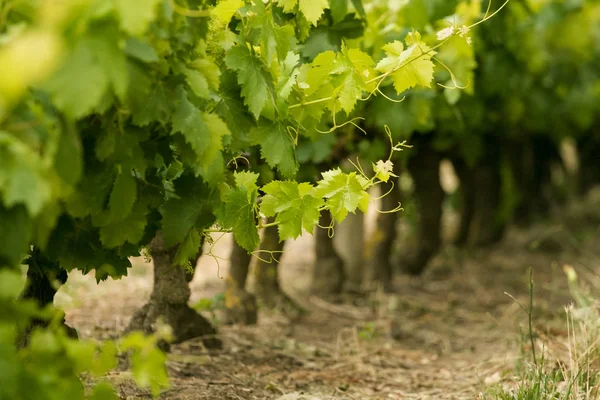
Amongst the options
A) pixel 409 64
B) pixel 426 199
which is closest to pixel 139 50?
pixel 409 64

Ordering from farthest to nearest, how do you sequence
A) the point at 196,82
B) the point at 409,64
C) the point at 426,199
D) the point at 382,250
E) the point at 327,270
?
the point at 426,199 < the point at 382,250 < the point at 327,270 < the point at 409,64 < the point at 196,82

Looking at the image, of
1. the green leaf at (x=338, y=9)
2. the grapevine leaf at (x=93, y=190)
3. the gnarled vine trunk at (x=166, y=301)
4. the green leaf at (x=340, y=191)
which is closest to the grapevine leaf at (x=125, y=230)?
the grapevine leaf at (x=93, y=190)

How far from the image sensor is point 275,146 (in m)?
2.55

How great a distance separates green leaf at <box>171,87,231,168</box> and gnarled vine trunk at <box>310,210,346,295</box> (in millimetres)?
3812

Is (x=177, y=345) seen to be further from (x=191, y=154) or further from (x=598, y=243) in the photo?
(x=598, y=243)

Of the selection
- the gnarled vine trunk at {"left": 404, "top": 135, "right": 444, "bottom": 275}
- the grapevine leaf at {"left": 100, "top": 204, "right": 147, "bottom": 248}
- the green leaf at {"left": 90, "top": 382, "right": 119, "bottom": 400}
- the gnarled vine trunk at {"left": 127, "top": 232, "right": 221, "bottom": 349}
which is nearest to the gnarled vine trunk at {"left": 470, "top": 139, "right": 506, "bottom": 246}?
the gnarled vine trunk at {"left": 404, "top": 135, "right": 444, "bottom": 275}

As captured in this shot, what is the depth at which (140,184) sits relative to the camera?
2287mm

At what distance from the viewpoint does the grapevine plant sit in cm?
156

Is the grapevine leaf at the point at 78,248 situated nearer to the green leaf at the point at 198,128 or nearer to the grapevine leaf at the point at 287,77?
the green leaf at the point at 198,128

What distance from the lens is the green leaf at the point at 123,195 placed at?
2.05 m

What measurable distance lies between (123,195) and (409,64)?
110 cm

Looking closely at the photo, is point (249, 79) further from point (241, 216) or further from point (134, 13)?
point (134, 13)

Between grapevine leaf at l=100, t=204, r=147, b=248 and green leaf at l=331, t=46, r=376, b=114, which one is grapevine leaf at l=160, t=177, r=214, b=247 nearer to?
grapevine leaf at l=100, t=204, r=147, b=248

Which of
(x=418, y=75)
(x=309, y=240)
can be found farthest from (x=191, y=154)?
(x=309, y=240)
